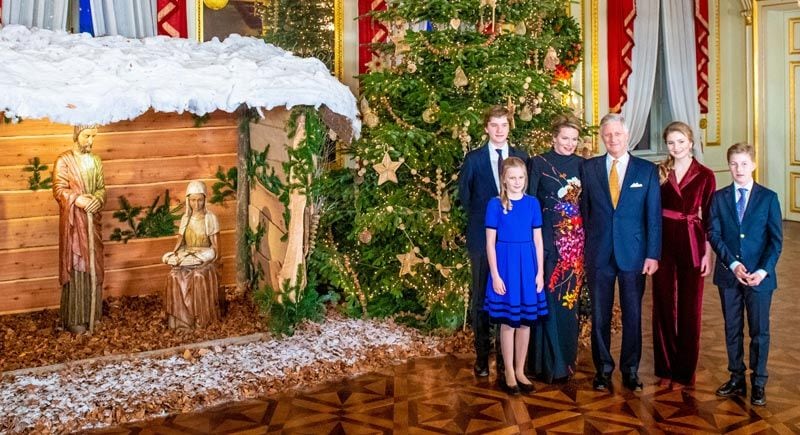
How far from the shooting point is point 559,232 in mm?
4883

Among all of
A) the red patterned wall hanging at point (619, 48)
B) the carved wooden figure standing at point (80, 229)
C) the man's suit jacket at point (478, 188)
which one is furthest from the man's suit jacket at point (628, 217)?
the red patterned wall hanging at point (619, 48)

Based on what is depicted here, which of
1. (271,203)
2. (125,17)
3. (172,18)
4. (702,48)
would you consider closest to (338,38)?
(172,18)

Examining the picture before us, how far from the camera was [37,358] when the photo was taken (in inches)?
211

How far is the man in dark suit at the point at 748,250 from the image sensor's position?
4500mm

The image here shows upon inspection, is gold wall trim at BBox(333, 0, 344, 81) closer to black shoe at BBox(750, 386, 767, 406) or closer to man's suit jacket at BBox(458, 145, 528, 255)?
man's suit jacket at BBox(458, 145, 528, 255)

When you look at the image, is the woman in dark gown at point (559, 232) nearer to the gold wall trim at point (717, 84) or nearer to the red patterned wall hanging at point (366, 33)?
the red patterned wall hanging at point (366, 33)

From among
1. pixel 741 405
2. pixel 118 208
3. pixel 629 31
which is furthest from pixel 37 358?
pixel 629 31

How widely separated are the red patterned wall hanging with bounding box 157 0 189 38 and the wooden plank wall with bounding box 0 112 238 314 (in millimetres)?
892

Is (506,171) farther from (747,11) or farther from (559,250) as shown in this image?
(747,11)

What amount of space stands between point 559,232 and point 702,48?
7065 mm

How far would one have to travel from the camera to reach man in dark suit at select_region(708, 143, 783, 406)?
450 centimetres

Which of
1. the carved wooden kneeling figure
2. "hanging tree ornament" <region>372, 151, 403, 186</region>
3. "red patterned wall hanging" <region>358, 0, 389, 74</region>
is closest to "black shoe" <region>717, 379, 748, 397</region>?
"hanging tree ornament" <region>372, 151, 403, 186</region>

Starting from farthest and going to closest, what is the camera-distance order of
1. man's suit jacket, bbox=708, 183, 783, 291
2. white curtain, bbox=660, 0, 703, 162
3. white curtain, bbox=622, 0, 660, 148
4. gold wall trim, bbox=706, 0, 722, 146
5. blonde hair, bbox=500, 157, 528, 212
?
gold wall trim, bbox=706, 0, 722, 146, white curtain, bbox=660, 0, 703, 162, white curtain, bbox=622, 0, 660, 148, blonde hair, bbox=500, 157, 528, 212, man's suit jacket, bbox=708, 183, 783, 291

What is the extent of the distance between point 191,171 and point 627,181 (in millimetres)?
3546
